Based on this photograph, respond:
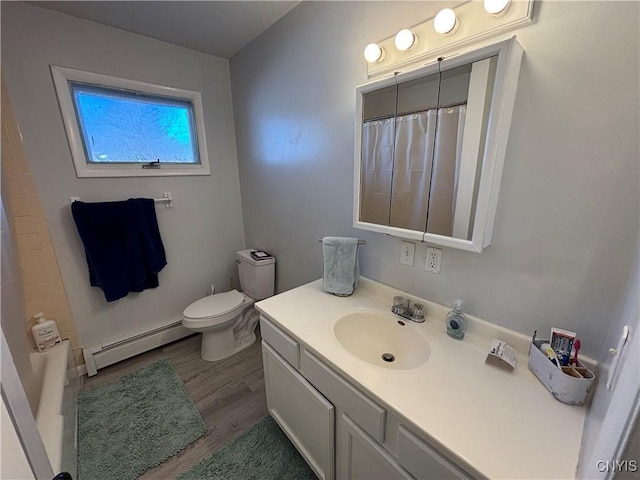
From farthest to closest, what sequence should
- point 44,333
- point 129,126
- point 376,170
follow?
point 129,126, point 44,333, point 376,170

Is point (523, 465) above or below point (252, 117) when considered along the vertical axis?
below

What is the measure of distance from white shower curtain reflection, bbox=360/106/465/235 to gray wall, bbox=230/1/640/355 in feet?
0.45

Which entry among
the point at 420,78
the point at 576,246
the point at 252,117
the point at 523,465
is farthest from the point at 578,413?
the point at 252,117

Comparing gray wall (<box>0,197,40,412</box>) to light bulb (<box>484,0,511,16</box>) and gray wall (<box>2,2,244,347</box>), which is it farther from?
light bulb (<box>484,0,511,16</box>)

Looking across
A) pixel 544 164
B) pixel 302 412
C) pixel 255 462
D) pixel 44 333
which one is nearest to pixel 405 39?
pixel 544 164

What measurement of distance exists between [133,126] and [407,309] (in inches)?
91.2

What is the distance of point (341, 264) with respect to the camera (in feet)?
4.57

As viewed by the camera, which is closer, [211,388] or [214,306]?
[211,388]

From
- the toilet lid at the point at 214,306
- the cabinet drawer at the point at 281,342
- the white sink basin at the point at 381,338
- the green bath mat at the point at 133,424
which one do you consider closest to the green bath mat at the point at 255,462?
the green bath mat at the point at 133,424

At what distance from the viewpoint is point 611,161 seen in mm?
729

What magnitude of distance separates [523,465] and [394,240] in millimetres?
875

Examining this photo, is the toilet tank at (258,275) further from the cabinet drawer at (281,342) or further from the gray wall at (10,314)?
the gray wall at (10,314)

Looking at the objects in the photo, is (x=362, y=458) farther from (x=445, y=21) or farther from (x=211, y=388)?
(x=445, y=21)

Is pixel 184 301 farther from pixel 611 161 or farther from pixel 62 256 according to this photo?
pixel 611 161
